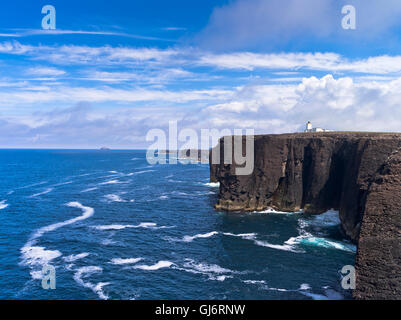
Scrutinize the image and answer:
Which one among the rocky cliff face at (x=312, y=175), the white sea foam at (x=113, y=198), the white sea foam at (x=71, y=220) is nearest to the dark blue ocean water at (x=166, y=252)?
the white sea foam at (x=71, y=220)

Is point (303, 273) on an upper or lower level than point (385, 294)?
lower

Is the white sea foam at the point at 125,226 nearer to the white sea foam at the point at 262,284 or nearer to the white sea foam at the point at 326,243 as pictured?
the white sea foam at the point at 262,284

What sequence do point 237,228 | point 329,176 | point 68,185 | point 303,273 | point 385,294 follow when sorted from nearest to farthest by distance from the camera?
point 385,294 → point 303,273 → point 237,228 → point 329,176 → point 68,185

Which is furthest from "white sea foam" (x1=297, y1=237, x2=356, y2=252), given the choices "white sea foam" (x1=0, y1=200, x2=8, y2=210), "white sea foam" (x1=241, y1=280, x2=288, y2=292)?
"white sea foam" (x1=0, y1=200, x2=8, y2=210)

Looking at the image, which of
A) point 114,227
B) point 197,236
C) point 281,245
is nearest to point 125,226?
point 114,227

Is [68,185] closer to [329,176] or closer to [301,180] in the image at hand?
[301,180]

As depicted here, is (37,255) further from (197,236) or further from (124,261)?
(197,236)
